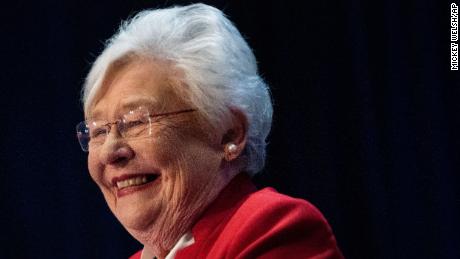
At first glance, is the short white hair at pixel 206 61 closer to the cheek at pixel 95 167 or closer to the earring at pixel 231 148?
the earring at pixel 231 148

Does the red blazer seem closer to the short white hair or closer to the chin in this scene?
the chin

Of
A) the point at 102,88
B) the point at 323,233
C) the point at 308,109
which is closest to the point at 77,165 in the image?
the point at 308,109

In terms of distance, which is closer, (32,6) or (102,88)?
→ (102,88)

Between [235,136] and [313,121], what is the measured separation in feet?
3.78

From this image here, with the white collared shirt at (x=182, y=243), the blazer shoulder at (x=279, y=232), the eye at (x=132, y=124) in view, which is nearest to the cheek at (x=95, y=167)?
the eye at (x=132, y=124)

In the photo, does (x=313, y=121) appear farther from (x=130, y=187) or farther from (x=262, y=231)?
(x=262, y=231)

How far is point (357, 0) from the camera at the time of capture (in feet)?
9.55

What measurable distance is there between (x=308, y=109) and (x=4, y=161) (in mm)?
1346

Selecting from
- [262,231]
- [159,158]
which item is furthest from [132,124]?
[262,231]

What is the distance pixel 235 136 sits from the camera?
1.86 meters

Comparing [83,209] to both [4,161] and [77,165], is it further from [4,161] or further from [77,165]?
[4,161]

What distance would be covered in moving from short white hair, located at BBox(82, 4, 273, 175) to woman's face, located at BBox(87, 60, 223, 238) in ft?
0.15

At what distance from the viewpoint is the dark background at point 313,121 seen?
9.07ft

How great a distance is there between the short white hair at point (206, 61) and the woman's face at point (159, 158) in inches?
1.8
